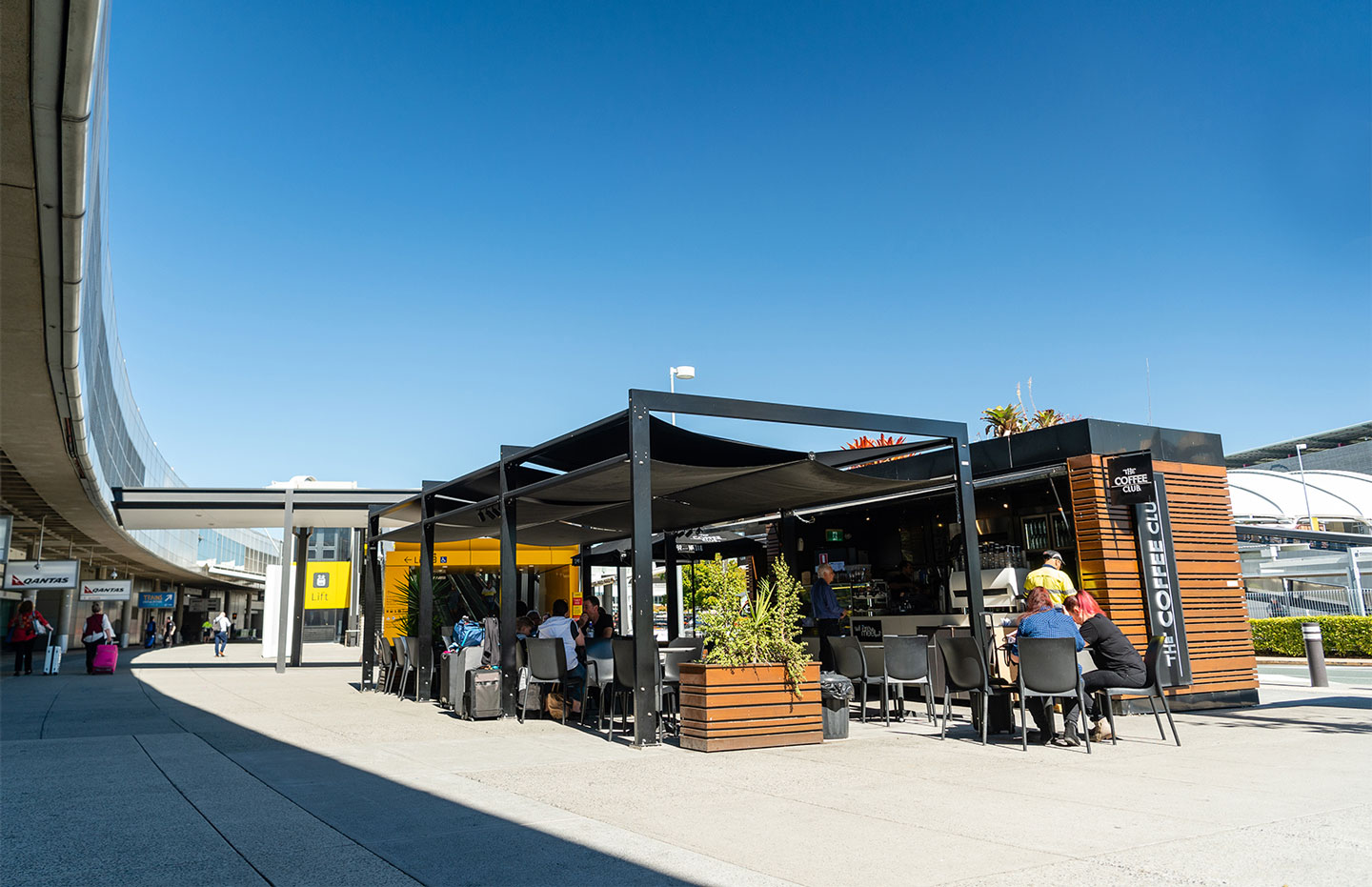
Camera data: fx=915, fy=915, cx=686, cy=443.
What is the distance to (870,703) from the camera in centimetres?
1083

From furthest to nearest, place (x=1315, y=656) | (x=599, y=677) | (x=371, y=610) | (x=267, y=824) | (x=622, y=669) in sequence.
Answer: (x=371, y=610) → (x=1315, y=656) → (x=599, y=677) → (x=622, y=669) → (x=267, y=824)

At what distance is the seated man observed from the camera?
902 centimetres

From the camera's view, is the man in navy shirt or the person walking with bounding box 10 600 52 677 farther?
the person walking with bounding box 10 600 52 677

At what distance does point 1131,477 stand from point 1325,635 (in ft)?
52.5

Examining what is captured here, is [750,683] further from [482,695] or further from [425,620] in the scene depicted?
[425,620]

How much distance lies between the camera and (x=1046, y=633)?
7.09 metres

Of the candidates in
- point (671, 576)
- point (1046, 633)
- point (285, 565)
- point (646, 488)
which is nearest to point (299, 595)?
point (285, 565)

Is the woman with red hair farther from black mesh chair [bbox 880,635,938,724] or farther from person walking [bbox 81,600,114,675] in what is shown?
person walking [bbox 81,600,114,675]

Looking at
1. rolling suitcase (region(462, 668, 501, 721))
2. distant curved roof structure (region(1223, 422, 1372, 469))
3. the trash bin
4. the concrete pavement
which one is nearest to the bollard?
the concrete pavement

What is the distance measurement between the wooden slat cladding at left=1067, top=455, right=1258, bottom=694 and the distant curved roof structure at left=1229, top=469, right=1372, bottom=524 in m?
37.7

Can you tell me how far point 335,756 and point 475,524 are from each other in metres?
6.53

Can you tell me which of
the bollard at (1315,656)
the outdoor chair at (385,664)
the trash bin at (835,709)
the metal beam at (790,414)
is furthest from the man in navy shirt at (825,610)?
the bollard at (1315,656)

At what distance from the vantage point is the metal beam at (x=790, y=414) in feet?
23.9

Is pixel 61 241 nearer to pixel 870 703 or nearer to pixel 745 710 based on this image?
pixel 745 710
